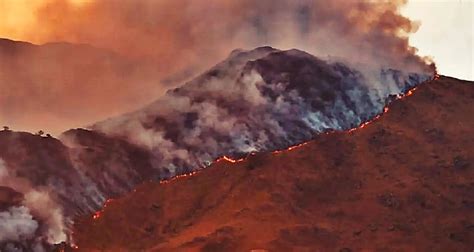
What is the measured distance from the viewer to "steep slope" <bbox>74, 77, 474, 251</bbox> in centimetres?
4825

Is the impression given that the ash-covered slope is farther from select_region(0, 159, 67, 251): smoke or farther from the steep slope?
select_region(0, 159, 67, 251): smoke

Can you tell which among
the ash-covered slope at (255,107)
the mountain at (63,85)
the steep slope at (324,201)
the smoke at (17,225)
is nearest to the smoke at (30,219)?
the smoke at (17,225)

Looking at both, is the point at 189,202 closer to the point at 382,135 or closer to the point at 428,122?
the point at 382,135

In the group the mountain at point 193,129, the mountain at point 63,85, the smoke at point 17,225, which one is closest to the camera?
the smoke at point 17,225

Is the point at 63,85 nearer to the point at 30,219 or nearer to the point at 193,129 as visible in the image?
the point at 193,129

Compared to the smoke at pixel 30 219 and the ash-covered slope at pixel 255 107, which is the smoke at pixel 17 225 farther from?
the ash-covered slope at pixel 255 107

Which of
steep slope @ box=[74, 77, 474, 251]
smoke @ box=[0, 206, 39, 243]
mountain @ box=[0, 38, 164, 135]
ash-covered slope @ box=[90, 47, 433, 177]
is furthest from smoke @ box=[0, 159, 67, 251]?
ash-covered slope @ box=[90, 47, 433, 177]

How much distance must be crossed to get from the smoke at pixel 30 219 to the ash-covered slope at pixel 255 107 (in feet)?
30.6

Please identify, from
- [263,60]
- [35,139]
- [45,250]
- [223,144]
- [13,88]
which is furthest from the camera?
[263,60]

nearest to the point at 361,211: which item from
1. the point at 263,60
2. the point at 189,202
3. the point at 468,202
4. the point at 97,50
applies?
the point at 468,202

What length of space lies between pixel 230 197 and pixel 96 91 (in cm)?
1447

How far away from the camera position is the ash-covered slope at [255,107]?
193ft

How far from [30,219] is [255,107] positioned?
24954 mm

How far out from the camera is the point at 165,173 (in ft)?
185
